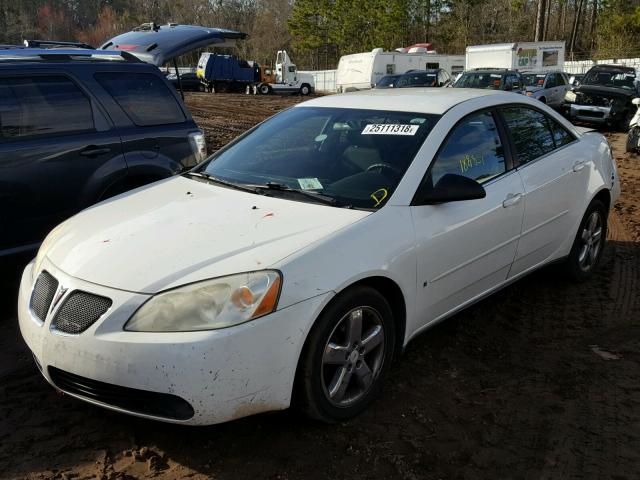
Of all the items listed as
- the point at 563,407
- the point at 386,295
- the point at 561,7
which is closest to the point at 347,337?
the point at 386,295

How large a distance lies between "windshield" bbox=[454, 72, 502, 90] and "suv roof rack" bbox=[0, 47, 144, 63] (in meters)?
14.3

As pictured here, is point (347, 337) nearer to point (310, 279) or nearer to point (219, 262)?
point (310, 279)

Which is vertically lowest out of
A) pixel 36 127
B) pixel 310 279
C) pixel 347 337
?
pixel 347 337

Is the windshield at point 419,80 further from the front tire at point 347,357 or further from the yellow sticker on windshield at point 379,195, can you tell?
the front tire at point 347,357

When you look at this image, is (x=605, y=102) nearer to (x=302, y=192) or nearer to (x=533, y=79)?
(x=533, y=79)

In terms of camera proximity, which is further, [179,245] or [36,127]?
[36,127]

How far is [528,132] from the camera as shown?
4527mm

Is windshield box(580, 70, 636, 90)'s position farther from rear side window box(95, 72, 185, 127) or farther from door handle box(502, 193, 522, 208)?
door handle box(502, 193, 522, 208)

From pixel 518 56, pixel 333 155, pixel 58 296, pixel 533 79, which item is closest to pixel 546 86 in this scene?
pixel 533 79

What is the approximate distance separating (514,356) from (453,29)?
60.0 meters

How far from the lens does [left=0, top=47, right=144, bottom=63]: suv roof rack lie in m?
4.79

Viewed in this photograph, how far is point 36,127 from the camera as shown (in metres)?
4.66

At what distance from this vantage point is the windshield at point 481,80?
18.2 meters

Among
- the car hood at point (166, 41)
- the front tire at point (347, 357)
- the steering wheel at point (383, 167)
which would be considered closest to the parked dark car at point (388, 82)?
the car hood at point (166, 41)
